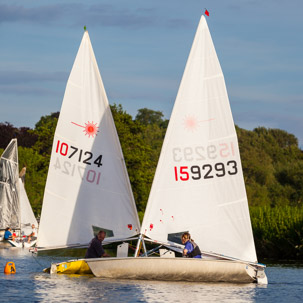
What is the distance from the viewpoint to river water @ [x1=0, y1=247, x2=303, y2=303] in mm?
21594

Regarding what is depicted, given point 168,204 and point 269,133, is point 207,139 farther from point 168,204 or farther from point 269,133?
point 269,133

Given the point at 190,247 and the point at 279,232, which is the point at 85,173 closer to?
the point at 190,247

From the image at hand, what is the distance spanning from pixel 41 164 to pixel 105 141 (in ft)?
159

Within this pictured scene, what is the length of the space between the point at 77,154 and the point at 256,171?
173 feet

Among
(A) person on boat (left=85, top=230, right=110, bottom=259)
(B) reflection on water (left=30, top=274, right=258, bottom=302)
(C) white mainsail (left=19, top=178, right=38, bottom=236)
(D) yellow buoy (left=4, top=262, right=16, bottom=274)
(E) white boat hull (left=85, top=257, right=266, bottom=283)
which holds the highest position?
(C) white mainsail (left=19, top=178, right=38, bottom=236)

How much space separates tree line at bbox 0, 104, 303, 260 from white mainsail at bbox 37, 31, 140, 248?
55.0 ft

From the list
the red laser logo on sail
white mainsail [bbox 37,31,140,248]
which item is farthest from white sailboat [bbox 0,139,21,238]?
the red laser logo on sail

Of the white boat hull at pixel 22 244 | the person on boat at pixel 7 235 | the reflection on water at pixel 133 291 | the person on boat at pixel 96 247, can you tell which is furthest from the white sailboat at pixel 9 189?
the reflection on water at pixel 133 291

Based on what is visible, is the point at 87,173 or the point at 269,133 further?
the point at 269,133

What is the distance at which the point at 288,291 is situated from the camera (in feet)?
82.0

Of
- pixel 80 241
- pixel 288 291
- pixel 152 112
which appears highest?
pixel 152 112

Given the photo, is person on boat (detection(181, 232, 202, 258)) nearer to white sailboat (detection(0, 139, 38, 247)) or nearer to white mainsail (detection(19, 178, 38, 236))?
white sailboat (detection(0, 139, 38, 247))

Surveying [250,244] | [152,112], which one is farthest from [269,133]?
[250,244]

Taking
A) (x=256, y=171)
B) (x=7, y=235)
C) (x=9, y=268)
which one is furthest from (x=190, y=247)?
(x=256, y=171)
